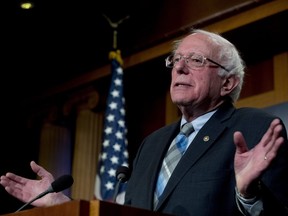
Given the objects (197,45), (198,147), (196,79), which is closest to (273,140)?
(198,147)

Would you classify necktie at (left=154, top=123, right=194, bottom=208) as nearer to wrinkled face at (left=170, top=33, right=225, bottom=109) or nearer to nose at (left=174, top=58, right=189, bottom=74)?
wrinkled face at (left=170, top=33, right=225, bottom=109)

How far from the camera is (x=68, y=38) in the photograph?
688cm

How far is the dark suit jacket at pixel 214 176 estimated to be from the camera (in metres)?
2.31

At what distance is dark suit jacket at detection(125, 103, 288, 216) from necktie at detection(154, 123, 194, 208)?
26mm

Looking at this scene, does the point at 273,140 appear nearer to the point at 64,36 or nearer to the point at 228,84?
the point at 228,84

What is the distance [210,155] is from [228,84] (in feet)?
2.08

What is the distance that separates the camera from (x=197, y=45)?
9.85 ft

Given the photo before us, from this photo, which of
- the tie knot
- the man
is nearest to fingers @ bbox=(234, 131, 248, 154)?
the man

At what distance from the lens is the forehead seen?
299 centimetres

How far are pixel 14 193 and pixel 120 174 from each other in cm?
48

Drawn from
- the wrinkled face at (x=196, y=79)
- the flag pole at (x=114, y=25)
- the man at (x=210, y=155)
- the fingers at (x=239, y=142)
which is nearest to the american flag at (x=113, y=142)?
the flag pole at (x=114, y=25)

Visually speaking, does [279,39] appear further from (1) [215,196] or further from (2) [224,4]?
(1) [215,196]

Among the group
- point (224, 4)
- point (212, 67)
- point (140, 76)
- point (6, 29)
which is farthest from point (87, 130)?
point (212, 67)

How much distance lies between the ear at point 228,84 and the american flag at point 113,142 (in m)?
2.90
